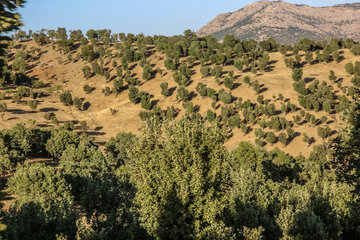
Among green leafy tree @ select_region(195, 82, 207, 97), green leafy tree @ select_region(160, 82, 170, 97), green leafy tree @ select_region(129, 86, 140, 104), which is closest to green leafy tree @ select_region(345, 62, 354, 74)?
green leafy tree @ select_region(195, 82, 207, 97)

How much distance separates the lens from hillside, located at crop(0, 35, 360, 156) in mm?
110812

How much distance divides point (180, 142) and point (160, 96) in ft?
405

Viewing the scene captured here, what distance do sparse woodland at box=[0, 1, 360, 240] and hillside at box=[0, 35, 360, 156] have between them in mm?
673

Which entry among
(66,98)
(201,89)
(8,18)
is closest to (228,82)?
(201,89)

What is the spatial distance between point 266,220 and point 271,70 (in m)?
134

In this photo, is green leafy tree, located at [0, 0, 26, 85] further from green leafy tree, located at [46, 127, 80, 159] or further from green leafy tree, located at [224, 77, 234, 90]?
green leafy tree, located at [224, 77, 234, 90]

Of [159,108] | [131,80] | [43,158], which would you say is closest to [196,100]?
[159,108]

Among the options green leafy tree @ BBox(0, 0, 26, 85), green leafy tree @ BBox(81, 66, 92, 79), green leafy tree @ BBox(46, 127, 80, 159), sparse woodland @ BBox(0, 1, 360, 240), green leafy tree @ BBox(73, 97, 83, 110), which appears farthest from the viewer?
green leafy tree @ BBox(81, 66, 92, 79)

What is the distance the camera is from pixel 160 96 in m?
144

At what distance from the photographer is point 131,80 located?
15288cm

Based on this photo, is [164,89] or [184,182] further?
[164,89]

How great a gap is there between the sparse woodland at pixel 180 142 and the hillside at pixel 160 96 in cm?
67

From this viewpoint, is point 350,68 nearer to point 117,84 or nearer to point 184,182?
point 117,84

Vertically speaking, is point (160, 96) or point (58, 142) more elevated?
point (58, 142)
